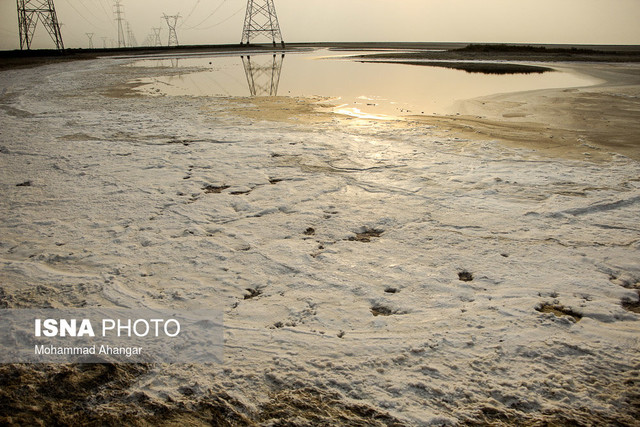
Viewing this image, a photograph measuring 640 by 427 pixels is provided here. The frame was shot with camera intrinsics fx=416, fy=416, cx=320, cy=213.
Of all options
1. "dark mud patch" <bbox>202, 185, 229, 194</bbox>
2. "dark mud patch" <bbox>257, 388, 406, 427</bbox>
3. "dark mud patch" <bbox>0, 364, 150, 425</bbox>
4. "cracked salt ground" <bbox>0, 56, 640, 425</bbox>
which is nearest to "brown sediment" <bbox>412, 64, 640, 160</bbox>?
"cracked salt ground" <bbox>0, 56, 640, 425</bbox>

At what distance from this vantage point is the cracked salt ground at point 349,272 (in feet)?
6.21

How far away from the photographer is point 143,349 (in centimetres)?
215

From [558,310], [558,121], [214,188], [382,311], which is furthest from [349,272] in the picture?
[558,121]

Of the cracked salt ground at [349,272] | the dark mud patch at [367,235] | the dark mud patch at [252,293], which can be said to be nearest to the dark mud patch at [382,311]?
the cracked salt ground at [349,272]

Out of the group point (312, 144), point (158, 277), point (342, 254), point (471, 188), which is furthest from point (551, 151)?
point (158, 277)

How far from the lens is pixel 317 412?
181 cm

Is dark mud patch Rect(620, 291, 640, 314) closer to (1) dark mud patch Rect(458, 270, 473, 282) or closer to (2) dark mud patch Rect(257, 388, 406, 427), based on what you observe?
(1) dark mud patch Rect(458, 270, 473, 282)

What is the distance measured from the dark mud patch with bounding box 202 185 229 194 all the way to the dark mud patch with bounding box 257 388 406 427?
2.71 m

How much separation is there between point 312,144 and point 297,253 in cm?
314

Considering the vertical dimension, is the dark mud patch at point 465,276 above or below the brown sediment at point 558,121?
below

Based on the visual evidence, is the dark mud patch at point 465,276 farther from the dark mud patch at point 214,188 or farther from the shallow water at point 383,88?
the shallow water at point 383,88

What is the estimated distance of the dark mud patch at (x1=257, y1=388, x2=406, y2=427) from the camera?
69.4 inches

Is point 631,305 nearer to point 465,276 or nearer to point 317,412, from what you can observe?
point 465,276

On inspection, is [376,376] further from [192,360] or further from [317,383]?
[192,360]
